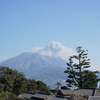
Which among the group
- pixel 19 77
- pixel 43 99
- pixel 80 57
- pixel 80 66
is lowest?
pixel 43 99

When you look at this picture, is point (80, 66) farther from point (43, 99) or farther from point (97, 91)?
point (43, 99)

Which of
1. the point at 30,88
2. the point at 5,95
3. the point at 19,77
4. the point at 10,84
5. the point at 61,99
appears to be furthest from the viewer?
the point at 30,88

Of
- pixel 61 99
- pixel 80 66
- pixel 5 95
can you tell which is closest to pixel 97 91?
pixel 61 99

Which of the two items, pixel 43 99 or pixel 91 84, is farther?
pixel 91 84

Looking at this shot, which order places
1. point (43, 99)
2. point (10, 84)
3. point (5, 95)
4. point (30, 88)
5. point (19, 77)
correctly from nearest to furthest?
point (5, 95)
point (43, 99)
point (10, 84)
point (19, 77)
point (30, 88)

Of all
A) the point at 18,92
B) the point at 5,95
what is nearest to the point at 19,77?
the point at 18,92

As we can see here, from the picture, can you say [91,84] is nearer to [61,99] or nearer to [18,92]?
[61,99]

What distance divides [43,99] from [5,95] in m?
9.88

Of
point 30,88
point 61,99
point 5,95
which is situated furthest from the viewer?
point 30,88

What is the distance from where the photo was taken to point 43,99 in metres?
32.7

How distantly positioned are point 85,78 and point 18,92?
1814 centimetres

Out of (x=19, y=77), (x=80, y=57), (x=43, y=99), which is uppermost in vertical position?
(x=80, y=57)

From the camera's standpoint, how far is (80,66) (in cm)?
3962

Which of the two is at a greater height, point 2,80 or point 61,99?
point 2,80
